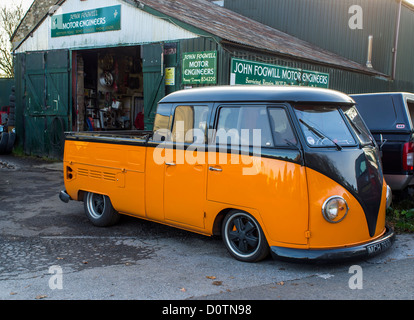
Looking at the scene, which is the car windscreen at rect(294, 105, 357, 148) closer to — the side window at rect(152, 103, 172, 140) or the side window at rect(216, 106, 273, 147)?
the side window at rect(216, 106, 273, 147)

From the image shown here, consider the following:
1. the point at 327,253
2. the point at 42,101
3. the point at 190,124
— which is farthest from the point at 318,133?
the point at 42,101

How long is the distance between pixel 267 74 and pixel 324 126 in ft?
23.4

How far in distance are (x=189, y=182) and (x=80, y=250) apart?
1.62 metres

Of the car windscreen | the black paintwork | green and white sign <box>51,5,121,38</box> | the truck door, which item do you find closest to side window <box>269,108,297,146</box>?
the car windscreen

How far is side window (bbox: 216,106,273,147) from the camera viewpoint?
16.0 feet

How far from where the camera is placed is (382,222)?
203 inches

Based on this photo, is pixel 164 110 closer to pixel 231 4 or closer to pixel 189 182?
pixel 189 182

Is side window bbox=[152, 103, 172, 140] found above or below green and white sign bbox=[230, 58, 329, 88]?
below

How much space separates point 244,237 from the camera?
5051 mm

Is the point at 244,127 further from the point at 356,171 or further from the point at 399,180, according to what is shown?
the point at 399,180

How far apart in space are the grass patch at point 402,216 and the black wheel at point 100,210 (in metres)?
4.06

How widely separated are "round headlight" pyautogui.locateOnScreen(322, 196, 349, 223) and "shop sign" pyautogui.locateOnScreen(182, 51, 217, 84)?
6.43 metres
